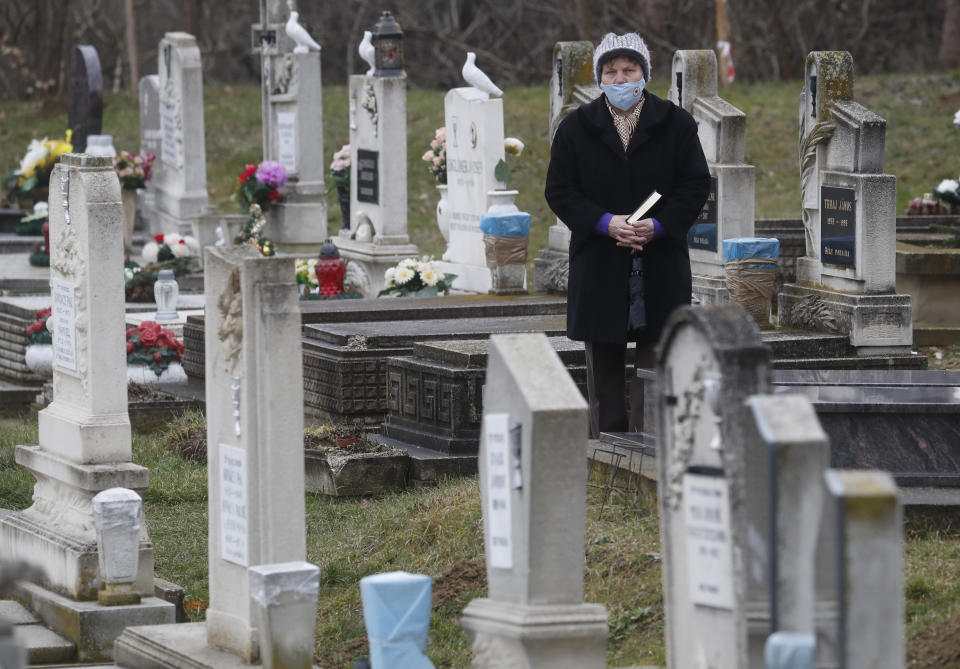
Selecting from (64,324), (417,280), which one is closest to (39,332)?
(417,280)

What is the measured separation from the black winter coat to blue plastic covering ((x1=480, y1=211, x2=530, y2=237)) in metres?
5.46

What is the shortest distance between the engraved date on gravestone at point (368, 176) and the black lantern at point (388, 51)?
0.72m

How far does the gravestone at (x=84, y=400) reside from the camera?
767 centimetres

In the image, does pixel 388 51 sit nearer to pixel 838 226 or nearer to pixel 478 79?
pixel 478 79

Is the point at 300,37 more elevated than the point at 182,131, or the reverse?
the point at 300,37

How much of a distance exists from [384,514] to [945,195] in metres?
8.73

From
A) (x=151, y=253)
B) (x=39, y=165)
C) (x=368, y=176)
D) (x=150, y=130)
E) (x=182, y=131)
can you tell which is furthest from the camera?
(x=150, y=130)

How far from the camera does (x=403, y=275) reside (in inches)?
561

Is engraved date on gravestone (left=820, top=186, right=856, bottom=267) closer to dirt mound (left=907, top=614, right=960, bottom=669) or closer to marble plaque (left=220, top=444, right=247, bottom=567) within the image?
Result: dirt mound (left=907, top=614, right=960, bottom=669)

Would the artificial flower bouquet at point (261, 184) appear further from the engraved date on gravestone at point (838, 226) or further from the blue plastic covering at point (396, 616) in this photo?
the blue plastic covering at point (396, 616)

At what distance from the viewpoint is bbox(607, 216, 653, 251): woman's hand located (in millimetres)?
7922

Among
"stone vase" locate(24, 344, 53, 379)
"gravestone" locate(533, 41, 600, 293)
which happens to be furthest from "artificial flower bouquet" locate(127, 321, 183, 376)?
"gravestone" locate(533, 41, 600, 293)

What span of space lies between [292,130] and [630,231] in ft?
38.7

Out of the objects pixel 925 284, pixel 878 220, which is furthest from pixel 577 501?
pixel 925 284
